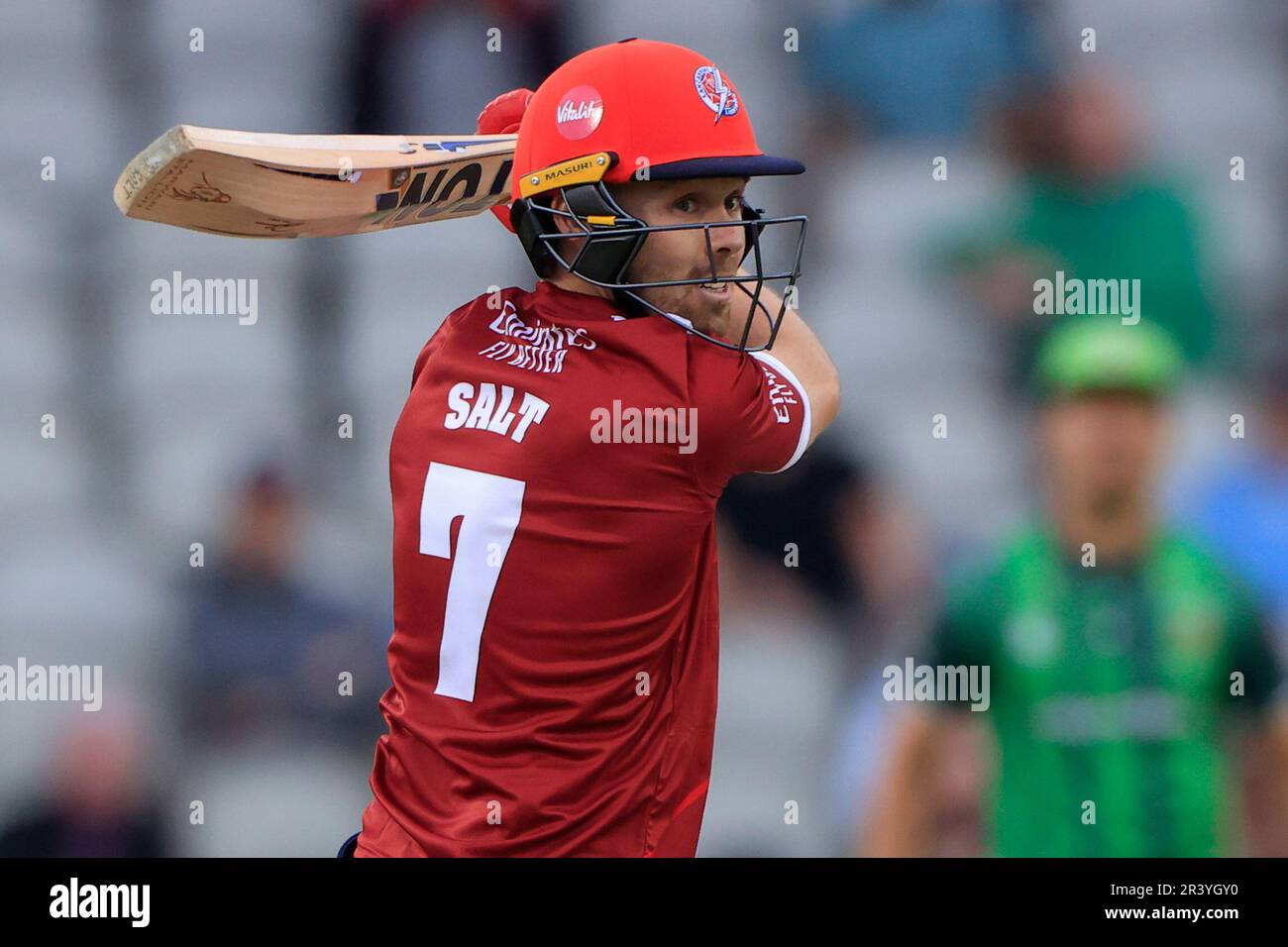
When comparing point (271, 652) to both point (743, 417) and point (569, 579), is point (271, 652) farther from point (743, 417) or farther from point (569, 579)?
point (743, 417)

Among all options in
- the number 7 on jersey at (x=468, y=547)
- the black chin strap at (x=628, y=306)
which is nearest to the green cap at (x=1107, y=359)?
the black chin strap at (x=628, y=306)

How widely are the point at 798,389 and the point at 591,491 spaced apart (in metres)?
0.38

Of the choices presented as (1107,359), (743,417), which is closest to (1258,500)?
(1107,359)

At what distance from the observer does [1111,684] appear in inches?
132

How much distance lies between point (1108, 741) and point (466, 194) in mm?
1795

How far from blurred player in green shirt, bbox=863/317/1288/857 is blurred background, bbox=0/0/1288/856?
0.44 metres

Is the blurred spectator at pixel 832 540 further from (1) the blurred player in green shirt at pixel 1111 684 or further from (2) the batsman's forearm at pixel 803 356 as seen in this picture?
(2) the batsman's forearm at pixel 803 356

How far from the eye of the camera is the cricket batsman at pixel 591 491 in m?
2.19

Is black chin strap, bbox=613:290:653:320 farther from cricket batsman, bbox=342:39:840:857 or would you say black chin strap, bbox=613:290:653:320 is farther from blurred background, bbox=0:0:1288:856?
blurred background, bbox=0:0:1288:856

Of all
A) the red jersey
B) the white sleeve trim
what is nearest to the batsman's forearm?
the white sleeve trim

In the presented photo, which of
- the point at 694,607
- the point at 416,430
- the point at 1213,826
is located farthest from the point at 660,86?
the point at 1213,826

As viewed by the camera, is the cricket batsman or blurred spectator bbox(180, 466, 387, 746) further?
blurred spectator bbox(180, 466, 387, 746)

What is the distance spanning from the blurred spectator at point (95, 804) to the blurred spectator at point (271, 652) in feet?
0.66

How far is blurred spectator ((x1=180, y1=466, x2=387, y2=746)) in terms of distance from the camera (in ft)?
13.6
